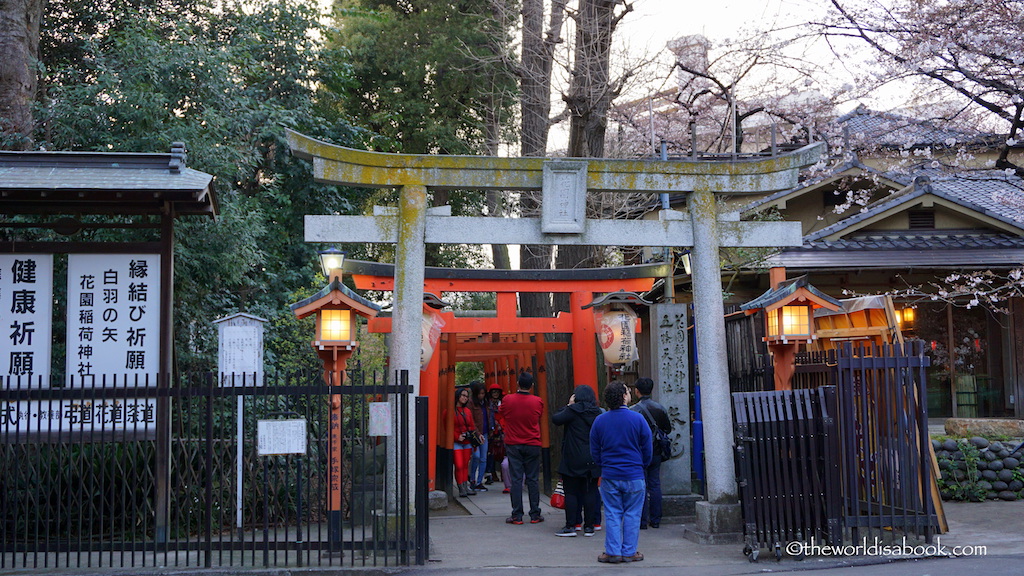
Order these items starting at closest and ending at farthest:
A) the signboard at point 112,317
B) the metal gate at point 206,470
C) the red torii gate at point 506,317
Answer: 1. the metal gate at point 206,470
2. the signboard at point 112,317
3. the red torii gate at point 506,317

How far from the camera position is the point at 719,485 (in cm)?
941

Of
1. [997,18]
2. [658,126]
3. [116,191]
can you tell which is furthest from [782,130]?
[116,191]

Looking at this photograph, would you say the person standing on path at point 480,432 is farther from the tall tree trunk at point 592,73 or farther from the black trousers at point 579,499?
the black trousers at point 579,499

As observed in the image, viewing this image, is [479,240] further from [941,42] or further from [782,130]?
[782,130]

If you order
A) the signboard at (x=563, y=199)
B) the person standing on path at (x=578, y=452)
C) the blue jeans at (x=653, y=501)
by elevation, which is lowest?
the blue jeans at (x=653, y=501)

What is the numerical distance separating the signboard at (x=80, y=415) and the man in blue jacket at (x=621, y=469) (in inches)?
177

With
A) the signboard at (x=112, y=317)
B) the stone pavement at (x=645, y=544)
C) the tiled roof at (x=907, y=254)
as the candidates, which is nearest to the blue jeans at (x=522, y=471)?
the stone pavement at (x=645, y=544)

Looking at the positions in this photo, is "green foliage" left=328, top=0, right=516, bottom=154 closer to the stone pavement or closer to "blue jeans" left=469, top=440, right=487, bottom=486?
"blue jeans" left=469, top=440, right=487, bottom=486

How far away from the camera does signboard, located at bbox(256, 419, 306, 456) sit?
8.34m

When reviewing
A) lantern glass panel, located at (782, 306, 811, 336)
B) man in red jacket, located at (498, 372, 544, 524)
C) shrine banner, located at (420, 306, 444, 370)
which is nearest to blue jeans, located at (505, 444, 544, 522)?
man in red jacket, located at (498, 372, 544, 524)

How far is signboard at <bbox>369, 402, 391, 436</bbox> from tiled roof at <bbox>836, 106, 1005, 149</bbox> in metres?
10.1

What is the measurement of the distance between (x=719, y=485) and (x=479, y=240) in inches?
148

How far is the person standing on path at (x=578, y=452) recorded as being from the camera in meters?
9.78

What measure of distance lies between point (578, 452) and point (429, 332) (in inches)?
146
